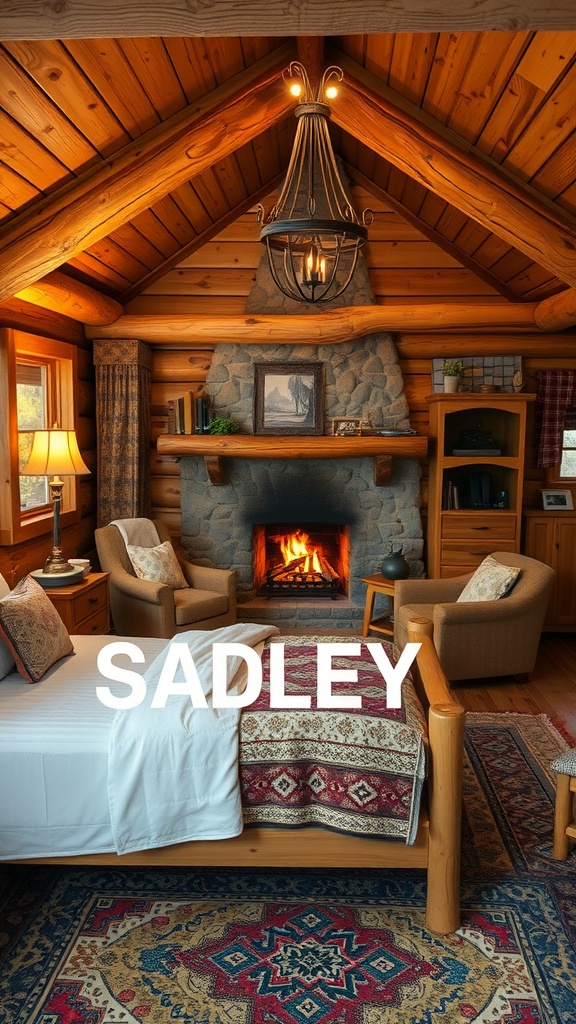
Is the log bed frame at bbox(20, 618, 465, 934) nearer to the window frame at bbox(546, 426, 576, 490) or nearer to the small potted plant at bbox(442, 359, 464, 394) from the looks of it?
the small potted plant at bbox(442, 359, 464, 394)

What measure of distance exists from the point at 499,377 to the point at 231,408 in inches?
84.8

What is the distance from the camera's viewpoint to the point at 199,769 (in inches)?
107

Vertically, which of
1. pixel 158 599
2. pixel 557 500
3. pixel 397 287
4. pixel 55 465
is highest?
pixel 397 287

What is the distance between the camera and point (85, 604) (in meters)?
4.69

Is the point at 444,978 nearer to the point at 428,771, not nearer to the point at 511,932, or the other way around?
the point at 511,932

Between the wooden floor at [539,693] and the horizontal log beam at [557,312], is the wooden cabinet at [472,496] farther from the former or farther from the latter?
the wooden floor at [539,693]

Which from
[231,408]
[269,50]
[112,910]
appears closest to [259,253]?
[231,408]

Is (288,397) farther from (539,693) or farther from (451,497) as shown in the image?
(539,693)

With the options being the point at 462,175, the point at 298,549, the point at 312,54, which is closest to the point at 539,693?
the point at 298,549

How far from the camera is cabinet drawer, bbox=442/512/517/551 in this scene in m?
6.00

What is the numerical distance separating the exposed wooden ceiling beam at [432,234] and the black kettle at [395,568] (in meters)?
2.23

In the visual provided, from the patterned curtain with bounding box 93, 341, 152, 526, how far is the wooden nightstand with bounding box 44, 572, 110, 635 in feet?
3.72

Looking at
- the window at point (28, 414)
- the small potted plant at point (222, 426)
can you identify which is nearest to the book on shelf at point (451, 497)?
the small potted plant at point (222, 426)

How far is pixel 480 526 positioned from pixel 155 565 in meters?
2.46
